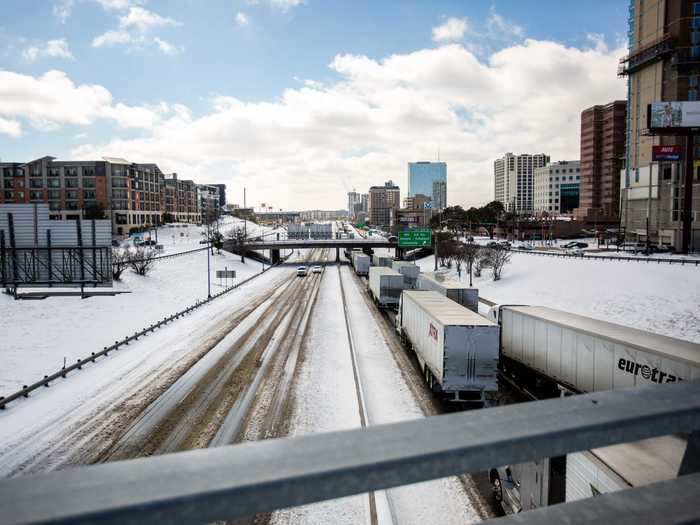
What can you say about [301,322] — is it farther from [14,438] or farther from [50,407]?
[14,438]

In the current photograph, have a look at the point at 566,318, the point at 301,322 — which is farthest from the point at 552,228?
the point at 566,318

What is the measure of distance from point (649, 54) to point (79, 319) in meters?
104

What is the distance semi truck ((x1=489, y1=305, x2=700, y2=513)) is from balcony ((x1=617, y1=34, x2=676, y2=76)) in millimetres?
87323

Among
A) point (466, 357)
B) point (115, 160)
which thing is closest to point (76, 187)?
point (115, 160)

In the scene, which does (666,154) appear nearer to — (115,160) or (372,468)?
(372,468)

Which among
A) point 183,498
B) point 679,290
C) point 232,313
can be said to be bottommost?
point 232,313

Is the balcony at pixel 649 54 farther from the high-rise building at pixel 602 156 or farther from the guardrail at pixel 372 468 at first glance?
the guardrail at pixel 372 468

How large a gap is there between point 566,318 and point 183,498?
2082 cm

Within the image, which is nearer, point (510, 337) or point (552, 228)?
point (510, 337)

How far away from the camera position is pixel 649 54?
85.8 m

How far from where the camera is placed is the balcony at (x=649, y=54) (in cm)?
8238

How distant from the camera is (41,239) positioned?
33.5m

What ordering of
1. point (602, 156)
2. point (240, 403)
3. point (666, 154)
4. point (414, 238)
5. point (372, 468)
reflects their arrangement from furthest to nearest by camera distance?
1. point (602, 156)
2. point (666, 154)
3. point (414, 238)
4. point (240, 403)
5. point (372, 468)

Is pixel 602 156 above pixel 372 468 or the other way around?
above
